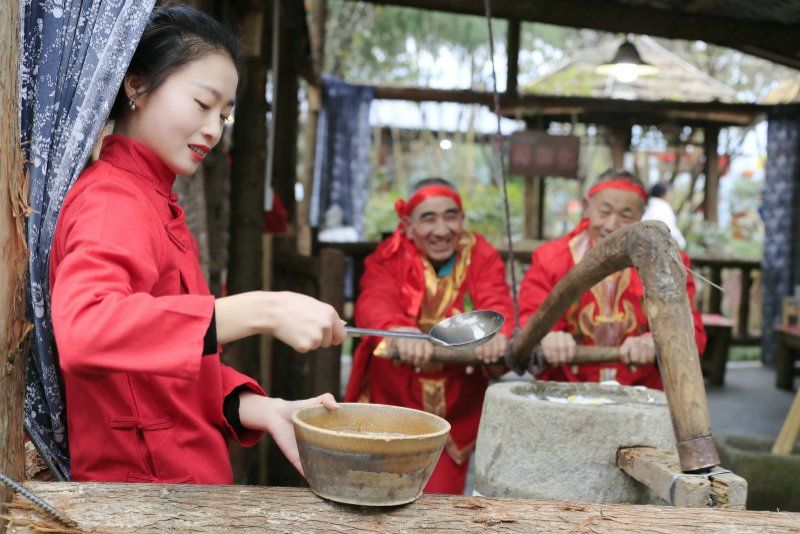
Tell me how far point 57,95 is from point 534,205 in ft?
29.9

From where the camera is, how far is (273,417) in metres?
1.86

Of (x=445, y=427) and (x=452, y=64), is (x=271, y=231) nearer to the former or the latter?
(x=445, y=427)

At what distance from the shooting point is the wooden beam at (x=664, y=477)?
1.65m

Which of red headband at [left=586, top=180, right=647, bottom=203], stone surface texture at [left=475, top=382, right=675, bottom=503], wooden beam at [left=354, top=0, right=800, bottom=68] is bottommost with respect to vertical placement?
stone surface texture at [left=475, top=382, right=675, bottom=503]

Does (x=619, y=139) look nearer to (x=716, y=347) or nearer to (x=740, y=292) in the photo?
(x=740, y=292)

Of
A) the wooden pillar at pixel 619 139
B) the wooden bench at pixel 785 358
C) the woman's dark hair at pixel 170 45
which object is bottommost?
the wooden bench at pixel 785 358

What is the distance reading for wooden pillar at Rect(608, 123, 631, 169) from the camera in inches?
419

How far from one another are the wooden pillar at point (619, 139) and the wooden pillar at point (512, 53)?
7.61ft

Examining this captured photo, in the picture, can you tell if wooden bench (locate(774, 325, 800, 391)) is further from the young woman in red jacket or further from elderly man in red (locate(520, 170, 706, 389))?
the young woman in red jacket

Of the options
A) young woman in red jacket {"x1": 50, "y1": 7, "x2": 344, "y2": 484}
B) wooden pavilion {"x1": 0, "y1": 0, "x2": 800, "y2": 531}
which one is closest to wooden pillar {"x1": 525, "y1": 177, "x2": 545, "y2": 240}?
wooden pavilion {"x1": 0, "y1": 0, "x2": 800, "y2": 531}

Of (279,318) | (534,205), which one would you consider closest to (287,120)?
(534,205)

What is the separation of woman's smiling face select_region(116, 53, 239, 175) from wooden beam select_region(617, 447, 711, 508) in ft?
3.80

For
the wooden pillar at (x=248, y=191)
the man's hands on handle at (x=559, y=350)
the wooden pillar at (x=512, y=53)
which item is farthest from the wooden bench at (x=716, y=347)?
the man's hands on handle at (x=559, y=350)

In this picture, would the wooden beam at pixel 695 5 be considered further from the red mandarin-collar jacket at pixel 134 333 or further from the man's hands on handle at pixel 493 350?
the red mandarin-collar jacket at pixel 134 333
